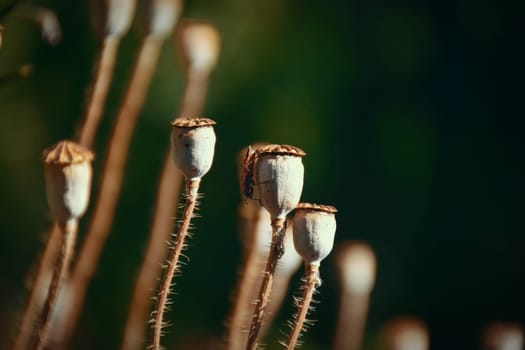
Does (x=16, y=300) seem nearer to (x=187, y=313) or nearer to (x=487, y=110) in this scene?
(x=187, y=313)

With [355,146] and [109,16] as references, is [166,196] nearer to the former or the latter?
[109,16]

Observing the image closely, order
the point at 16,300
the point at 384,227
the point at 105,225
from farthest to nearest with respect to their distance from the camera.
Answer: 1. the point at 384,227
2. the point at 16,300
3. the point at 105,225

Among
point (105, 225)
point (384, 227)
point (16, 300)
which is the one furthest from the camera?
point (384, 227)

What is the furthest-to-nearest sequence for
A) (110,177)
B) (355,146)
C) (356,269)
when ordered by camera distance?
(355,146), (356,269), (110,177)

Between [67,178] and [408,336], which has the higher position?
[67,178]

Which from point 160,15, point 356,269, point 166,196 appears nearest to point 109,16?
point 160,15

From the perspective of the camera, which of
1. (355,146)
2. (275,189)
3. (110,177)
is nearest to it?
(275,189)

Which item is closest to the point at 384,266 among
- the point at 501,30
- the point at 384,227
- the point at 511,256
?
the point at 384,227

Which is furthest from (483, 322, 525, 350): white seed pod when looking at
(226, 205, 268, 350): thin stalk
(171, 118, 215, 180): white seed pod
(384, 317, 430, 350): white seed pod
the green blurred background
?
the green blurred background
